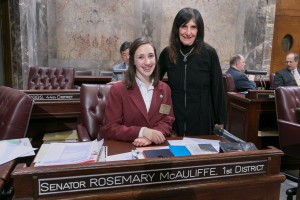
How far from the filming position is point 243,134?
3926 millimetres

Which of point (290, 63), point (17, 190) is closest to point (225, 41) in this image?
point (290, 63)

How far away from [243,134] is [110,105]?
2.49 meters

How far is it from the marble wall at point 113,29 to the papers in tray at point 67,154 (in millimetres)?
4845

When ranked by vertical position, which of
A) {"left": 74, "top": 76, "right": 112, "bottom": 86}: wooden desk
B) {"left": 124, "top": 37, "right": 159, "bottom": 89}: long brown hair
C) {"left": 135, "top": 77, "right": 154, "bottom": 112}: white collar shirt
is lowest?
{"left": 74, "top": 76, "right": 112, "bottom": 86}: wooden desk

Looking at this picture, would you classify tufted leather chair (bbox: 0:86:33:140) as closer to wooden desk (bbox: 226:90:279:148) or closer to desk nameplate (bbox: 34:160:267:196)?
desk nameplate (bbox: 34:160:267:196)

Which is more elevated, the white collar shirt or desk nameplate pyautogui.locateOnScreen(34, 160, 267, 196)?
the white collar shirt

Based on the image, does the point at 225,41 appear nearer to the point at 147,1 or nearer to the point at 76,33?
the point at 147,1

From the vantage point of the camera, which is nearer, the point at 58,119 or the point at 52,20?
the point at 58,119

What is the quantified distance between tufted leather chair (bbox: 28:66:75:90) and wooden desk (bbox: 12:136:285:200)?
12.6 ft

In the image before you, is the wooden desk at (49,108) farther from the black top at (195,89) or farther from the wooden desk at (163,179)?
the wooden desk at (163,179)

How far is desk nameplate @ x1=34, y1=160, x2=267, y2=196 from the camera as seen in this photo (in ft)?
3.67

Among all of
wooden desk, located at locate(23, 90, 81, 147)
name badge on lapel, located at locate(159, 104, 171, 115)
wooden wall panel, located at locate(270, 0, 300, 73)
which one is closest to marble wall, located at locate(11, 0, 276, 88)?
wooden wall panel, located at locate(270, 0, 300, 73)

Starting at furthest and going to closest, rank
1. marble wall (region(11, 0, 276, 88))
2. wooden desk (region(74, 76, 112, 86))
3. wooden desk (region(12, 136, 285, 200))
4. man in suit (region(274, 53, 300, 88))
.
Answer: marble wall (region(11, 0, 276, 88)), wooden desk (region(74, 76, 112, 86)), man in suit (region(274, 53, 300, 88)), wooden desk (region(12, 136, 285, 200))

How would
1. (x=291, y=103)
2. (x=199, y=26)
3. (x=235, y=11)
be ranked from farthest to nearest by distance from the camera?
1. (x=235, y=11)
2. (x=291, y=103)
3. (x=199, y=26)
